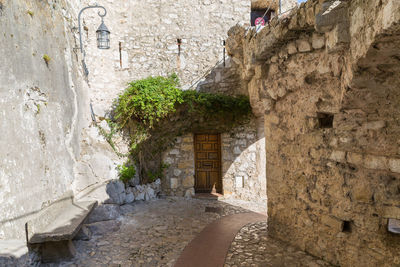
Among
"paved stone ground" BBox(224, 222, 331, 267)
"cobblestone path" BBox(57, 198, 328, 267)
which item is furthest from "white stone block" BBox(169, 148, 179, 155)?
"paved stone ground" BBox(224, 222, 331, 267)

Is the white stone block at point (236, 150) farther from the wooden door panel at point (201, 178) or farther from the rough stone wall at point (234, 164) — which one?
the wooden door panel at point (201, 178)

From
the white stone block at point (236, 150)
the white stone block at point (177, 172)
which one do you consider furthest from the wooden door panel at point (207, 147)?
the white stone block at point (177, 172)

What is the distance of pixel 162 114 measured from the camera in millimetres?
6148

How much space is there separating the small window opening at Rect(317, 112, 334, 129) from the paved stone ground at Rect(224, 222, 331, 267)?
166cm

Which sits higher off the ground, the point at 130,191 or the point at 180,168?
the point at 180,168

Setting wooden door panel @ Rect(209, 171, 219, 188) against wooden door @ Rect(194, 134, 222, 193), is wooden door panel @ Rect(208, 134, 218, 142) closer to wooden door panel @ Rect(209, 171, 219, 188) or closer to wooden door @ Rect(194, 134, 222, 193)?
wooden door @ Rect(194, 134, 222, 193)

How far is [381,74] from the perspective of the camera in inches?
77.7

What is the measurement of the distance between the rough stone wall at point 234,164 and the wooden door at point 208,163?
27cm

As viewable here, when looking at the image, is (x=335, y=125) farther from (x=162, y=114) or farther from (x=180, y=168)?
(x=180, y=168)

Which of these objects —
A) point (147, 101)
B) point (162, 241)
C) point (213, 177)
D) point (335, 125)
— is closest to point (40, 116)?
point (147, 101)

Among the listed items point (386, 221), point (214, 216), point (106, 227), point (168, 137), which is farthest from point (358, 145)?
point (168, 137)

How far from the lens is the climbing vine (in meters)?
6.09

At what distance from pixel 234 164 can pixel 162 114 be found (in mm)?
2458

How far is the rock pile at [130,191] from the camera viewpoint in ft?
17.2
